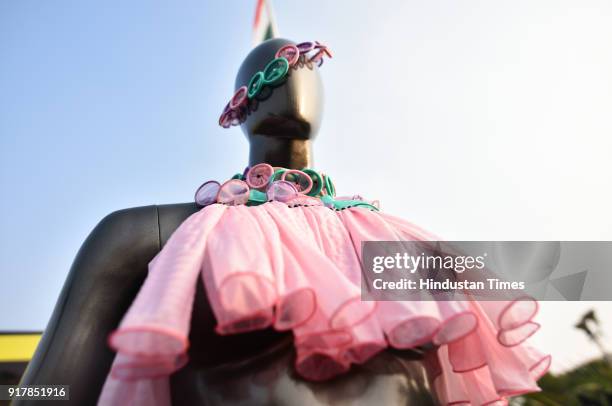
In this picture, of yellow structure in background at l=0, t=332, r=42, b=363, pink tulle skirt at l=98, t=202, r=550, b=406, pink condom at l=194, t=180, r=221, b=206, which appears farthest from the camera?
yellow structure in background at l=0, t=332, r=42, b=363

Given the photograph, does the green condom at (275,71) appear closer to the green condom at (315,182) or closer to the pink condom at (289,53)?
the pink condom at (289,53)

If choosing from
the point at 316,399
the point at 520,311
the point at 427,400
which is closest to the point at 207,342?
the point at 316,399

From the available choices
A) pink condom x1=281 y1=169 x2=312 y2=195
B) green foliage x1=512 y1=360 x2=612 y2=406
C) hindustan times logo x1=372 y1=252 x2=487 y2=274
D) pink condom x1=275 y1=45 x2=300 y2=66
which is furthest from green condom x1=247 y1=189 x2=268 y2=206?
green foliage x1=512 y1=360 x2=612 y2=406

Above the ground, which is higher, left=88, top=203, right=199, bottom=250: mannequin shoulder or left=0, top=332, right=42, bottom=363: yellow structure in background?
left=88, top=203, right=199, bottom=250: mannequin shoulder

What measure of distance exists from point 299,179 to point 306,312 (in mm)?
765

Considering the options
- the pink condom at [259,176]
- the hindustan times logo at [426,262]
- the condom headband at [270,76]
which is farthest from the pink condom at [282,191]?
the condom headband at [270,76]

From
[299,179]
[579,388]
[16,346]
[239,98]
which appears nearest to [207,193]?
[299,179]

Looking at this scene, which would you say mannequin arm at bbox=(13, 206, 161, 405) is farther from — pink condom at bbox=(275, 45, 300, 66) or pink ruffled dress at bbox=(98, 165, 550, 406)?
pink condom at bbox=(275, 45, 300, 66)

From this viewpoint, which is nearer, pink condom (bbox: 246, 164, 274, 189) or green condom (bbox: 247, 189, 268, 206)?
green condom (bbox: 247, 189, 268, 206)

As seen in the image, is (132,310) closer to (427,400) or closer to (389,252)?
(389,252)

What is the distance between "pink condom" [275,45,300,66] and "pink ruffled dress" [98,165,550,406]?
0.74 m

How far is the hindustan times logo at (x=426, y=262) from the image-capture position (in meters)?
1.15

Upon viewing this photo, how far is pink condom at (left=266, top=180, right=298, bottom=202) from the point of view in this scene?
4.69 feet

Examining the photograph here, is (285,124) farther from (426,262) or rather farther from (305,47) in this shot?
(426,262)
